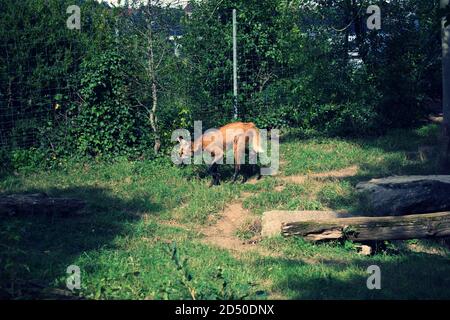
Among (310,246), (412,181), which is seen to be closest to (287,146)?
(412,181)

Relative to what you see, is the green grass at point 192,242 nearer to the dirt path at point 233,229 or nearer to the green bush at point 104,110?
the dirt path at point 233,229

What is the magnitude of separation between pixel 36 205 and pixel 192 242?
2.17 m

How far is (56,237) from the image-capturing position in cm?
830

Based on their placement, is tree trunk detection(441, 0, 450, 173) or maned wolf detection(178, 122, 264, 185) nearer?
tree trunk detection(441, 0, 450, 173)

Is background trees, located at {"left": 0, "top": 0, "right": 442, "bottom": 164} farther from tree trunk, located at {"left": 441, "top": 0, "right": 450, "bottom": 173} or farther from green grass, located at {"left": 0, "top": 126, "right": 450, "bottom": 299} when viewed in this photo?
tree trunk, located at {"left": 441, "top": 0, "right": 450, "bottom": 173}

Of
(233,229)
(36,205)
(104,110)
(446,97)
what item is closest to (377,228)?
(233,229)

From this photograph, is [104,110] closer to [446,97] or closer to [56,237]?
[56,237]

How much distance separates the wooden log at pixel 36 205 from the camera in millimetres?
8727

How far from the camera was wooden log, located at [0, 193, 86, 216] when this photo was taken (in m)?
8.73

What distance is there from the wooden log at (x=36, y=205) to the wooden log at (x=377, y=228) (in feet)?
9.71

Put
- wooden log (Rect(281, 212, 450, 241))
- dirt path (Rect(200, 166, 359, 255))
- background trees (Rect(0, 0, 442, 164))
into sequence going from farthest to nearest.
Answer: background trees (Rect(0, 0, 442, 164)) → dirt path (Rect(200, 166, 359, 255)) → wooden log (Rect(281, 212, 450, 241))

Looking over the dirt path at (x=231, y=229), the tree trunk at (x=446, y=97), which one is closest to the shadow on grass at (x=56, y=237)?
the dirt path at (x=231, y=229)

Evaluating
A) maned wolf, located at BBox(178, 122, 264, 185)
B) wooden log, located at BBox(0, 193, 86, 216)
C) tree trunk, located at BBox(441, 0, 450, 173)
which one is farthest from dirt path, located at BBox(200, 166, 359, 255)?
tree trunk, located at BBox(441, 0, 450, 173)

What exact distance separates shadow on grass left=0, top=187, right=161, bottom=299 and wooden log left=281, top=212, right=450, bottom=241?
2.32 m
